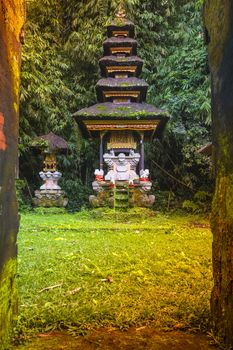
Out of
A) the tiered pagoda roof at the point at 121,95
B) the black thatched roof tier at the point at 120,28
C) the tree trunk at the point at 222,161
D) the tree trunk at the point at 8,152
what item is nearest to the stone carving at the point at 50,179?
the tiered pagoda roof at the point at 121,95

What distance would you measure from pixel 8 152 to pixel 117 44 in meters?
14.0

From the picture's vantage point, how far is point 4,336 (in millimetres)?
2145

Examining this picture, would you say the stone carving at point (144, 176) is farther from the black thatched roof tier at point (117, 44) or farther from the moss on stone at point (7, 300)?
the moss on stone at point (7, 300)

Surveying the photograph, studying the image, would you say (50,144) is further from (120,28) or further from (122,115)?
(120,28)

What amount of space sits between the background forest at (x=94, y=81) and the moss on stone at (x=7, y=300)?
1159 centimetres

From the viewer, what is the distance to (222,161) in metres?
2.31

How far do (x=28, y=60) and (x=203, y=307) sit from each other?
1306cm

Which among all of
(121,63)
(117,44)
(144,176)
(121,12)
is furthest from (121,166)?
(121,12)

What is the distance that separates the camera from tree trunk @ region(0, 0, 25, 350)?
211 cm

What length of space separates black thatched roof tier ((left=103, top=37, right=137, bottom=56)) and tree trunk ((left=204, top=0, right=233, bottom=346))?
43.1ft

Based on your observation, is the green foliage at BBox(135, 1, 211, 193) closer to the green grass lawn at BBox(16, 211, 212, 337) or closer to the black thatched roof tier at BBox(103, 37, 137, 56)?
the black thatched roof tier at BBox(103, 37, 137, 56)

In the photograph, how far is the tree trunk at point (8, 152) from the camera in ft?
6.91

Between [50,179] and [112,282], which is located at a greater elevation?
[50,179]

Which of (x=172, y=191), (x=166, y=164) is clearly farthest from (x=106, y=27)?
(x=172, y=191)
